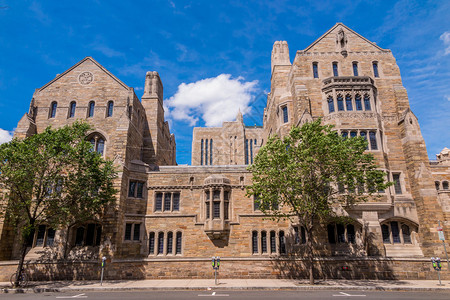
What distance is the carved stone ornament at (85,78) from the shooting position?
88.0ft

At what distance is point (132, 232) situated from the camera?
22172 mm

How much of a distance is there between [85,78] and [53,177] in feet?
42.7

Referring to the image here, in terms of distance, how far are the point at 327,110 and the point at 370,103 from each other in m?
3.58

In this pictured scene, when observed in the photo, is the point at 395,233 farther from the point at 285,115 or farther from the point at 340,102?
the point at 285,115

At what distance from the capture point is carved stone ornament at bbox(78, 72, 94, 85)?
26.8m

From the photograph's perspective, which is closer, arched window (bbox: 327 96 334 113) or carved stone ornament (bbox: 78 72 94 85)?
arched window (bbox: 327 96 334 113)

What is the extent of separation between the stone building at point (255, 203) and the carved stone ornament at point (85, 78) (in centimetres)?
11

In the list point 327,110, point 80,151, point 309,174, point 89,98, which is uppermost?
point 89,98

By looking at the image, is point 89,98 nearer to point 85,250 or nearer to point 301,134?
point 85,250


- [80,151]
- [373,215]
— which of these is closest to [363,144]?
[373,215]

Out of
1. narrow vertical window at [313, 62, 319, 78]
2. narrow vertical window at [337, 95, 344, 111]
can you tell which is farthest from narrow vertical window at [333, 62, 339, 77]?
narrow vertical window at [337, 95, 344, 111]

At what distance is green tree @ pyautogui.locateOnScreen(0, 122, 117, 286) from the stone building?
8.48ft

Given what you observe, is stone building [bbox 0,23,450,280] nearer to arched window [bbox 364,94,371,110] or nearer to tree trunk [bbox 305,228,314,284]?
arched window [bbox 364,94,371,110]

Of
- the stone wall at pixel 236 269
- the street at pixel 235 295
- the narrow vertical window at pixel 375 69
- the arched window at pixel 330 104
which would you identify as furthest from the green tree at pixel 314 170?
the narrow vertical window at pixel 375 69
